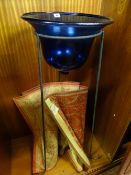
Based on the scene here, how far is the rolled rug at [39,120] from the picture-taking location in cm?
98

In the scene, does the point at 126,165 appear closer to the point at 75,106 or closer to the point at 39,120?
the point at 75,106

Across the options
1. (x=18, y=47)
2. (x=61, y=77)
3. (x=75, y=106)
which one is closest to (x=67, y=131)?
(x=75, y=106)

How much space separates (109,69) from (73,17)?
0.37 metres

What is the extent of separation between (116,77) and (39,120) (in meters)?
0.55

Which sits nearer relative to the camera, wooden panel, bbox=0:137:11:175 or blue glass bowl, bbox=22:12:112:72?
blue glass bowl, bbox=22:12:112:72

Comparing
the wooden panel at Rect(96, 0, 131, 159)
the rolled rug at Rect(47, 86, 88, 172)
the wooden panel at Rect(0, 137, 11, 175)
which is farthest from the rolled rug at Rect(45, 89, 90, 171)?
the wooden panel at Rect(0, 137, 11, 175)

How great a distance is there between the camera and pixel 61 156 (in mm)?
1176

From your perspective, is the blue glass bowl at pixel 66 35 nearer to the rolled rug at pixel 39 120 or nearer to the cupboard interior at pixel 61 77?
the cupboard interior at pixel 61 77

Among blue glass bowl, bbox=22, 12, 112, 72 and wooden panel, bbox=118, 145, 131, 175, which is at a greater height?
blue glass bowl, bbox=22, 12, 112, 72

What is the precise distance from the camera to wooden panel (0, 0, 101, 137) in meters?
0.78

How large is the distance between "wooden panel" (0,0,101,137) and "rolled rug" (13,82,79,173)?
0.28ft

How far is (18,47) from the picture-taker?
0.88m

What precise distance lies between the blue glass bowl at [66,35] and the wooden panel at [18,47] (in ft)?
0.39

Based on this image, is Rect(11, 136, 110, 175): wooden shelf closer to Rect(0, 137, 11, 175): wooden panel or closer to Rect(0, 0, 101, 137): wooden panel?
Rect(0, 137, 11, 175): wooden panel
